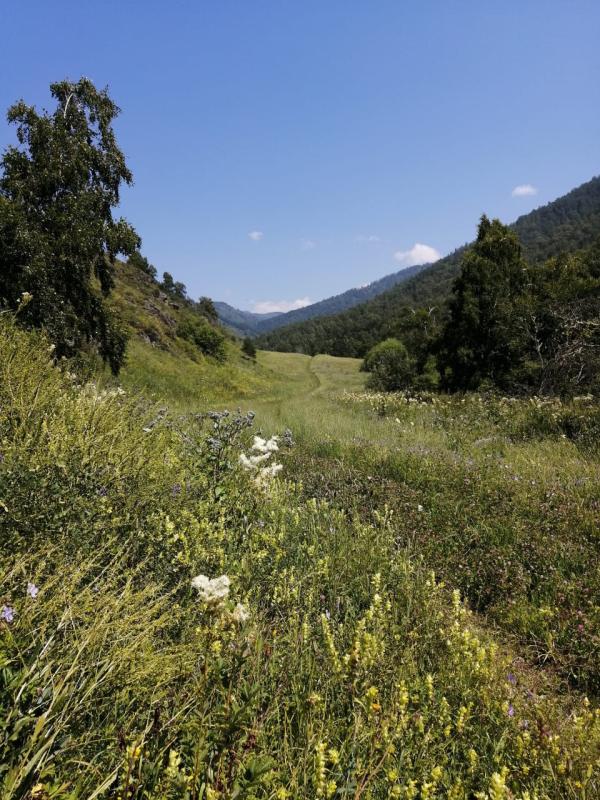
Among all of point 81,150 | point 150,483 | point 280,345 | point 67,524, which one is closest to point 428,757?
point 67,524

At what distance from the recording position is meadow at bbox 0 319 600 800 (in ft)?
4.99

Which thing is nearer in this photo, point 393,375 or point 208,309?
point 393,375

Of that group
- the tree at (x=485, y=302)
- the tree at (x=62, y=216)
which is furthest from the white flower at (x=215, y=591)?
the tree at (x=485, y=302)

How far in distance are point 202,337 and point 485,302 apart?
22240 millimetres

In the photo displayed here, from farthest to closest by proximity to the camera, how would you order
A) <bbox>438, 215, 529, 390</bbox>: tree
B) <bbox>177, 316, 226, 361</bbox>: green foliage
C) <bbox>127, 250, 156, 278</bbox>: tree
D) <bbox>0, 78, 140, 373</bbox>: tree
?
1. <bbox>127, 250, 156, 278</bbox>: tree
2. <bbox>177, 316, 226, 361</bbox>: green foliage
3. <bbox>438, 215, 529, 390</bbox>: tree
4. <bbox>0, 78, 140, 373</bbox>: tree

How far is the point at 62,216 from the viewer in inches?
375

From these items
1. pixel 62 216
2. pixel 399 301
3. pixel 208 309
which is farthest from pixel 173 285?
pixel 399 301

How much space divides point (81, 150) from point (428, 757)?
12.5 metres

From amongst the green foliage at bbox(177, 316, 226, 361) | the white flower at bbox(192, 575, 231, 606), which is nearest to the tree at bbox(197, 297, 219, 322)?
the green foliage at bbox(177, 316, 226, 361)

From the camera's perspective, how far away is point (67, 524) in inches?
106

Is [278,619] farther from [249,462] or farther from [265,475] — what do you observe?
[249,462]

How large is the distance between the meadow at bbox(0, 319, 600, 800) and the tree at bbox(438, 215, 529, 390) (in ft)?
49.9

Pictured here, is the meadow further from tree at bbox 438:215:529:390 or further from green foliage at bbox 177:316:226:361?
green foliage at bbox 177:316:226:361

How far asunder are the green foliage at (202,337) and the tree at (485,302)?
65.1ft
